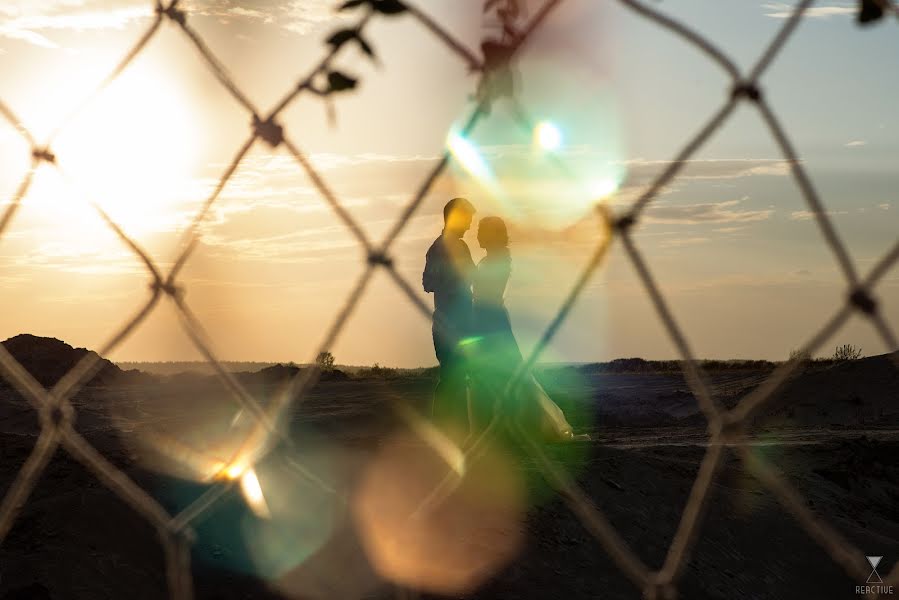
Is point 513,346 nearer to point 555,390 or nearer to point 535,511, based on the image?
point 535,511

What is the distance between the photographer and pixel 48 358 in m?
22.5

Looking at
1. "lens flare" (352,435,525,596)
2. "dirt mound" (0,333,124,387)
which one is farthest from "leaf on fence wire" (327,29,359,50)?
"dirt mound" (0,333,124,387)

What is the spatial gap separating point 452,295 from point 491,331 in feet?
3.17

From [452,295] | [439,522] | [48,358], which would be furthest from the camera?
[48,358]

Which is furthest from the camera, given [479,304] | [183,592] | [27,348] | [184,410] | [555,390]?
[27,348]

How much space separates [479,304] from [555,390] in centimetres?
1056

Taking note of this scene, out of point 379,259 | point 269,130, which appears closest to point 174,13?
point 269,130

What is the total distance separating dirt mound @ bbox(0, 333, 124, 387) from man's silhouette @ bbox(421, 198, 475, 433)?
14643 mm

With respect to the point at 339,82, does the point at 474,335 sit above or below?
above

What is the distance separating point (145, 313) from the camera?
2062 mm

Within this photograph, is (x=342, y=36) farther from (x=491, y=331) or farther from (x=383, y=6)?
(x=491, y=331)

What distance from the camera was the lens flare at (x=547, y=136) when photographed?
1.67 meters

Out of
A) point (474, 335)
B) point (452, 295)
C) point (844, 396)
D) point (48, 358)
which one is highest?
point (48, 358)

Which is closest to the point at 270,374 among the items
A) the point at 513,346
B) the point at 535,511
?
the point at 513,346
